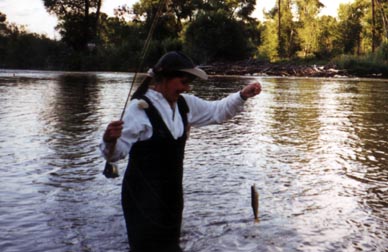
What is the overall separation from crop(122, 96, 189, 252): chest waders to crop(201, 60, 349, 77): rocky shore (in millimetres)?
47381

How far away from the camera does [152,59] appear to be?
2539 inches

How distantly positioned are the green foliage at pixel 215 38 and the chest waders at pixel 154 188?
5872cm

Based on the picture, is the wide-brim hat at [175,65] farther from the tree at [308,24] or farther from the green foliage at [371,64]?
the tree at [308,24]

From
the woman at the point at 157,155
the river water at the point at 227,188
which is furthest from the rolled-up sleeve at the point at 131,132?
the river water at the point at 227,188

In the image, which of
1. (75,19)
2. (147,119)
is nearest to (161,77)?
(147,119)

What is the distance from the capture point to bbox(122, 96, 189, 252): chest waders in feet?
10.1

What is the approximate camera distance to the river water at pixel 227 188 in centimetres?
538

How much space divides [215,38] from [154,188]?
59474mm

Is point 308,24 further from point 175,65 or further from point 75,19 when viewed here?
point 175,65

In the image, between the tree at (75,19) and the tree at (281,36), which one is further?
the tree at (281,36)

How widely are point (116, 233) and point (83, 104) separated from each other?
14.4 metres

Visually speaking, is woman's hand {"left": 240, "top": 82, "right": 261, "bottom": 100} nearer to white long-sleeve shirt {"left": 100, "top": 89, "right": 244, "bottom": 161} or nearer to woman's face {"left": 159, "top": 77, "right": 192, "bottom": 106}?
white long-sleeve shirt {"left": 100, "top": 89, "right": 244, "bottom": 161}

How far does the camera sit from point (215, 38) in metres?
61.6

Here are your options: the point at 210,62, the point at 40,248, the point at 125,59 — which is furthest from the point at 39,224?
the point at 125,59
